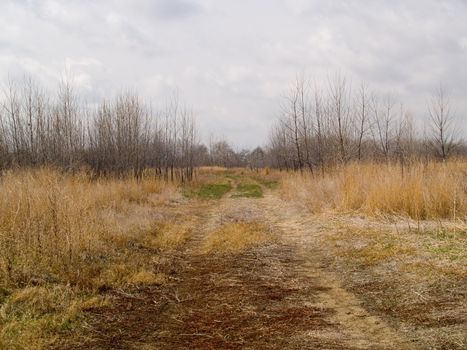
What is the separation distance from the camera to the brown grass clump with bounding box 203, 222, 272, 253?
9727 millimetres

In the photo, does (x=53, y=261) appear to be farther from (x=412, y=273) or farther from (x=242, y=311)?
(x=412, y=273)

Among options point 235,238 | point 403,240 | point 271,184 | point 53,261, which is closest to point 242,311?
point 53,261

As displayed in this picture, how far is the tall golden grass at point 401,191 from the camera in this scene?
10586 mm

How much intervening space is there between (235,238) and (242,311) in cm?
484

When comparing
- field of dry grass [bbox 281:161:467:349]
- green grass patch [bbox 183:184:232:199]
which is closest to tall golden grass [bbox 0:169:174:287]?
field of dry grass [bbox 281:161:467:349]

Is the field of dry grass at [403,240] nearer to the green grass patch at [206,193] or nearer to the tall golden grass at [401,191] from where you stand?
the tall golden grass at [401,191]

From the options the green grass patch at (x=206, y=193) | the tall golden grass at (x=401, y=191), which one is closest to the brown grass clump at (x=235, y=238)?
the tall golden grass at (x=401, y=191)

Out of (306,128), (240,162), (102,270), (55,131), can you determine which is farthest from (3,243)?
(240,162)

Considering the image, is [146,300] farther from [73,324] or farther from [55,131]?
[55,131]

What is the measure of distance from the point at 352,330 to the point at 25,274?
4231 mm

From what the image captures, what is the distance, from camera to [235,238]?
407 inches

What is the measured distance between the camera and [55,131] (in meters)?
23.8

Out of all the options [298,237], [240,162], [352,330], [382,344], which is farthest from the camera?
[240,162]

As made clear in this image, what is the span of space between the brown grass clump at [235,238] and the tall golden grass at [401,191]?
310 cm
